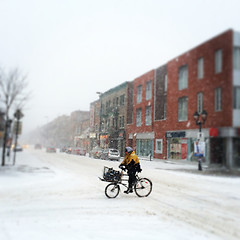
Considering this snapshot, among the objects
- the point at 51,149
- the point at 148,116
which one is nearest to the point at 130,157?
the point at 148,116

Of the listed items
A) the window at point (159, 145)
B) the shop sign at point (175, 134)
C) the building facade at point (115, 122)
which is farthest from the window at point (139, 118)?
the shop sign at point (175, 134)

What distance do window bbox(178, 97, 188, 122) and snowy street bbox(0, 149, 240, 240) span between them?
0.60 m

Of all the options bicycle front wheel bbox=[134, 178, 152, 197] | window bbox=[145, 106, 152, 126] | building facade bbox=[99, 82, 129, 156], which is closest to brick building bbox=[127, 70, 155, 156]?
window bbox=[145, 106, 152, 126]

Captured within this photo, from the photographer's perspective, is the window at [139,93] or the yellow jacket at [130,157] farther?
the yellow jacket at [130,157]

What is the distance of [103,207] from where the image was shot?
6.38 meters

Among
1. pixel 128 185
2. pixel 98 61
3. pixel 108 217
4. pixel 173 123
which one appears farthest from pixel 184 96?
pixel 108 217

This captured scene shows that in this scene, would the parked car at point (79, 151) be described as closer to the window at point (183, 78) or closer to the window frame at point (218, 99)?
the window at point (183, 78)

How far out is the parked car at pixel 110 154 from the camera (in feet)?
13.0

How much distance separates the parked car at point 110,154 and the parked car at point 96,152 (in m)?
0.06

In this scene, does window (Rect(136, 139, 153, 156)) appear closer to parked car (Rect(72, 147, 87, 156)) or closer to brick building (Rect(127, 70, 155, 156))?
brick building (Rect(127, 70, 155, 156))

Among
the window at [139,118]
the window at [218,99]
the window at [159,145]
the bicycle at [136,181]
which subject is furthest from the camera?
the bicycle at [136,181]

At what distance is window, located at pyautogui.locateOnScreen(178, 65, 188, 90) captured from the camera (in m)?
3.01

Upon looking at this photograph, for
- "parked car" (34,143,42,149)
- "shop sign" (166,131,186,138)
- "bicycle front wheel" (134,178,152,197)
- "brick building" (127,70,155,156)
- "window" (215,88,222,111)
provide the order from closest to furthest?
"window" (215,88,222,111) < "shop sign" (166,131,186,138) < "brick building" (127,70,155,156) < "bicycle front wheel" (134,178,152,197) < "parked car" (34,143,42,149)

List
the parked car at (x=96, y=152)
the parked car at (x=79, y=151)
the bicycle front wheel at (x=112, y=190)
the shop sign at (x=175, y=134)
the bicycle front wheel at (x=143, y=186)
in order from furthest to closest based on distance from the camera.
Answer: the bicycle front wheel at (x=112, y=190) → the bicycle front wheel at (x=143, y=186) → the parked car at (x=79, y=151) → the parked car at (x=96, y=152) → the shop sign at (x=175, y=134)
